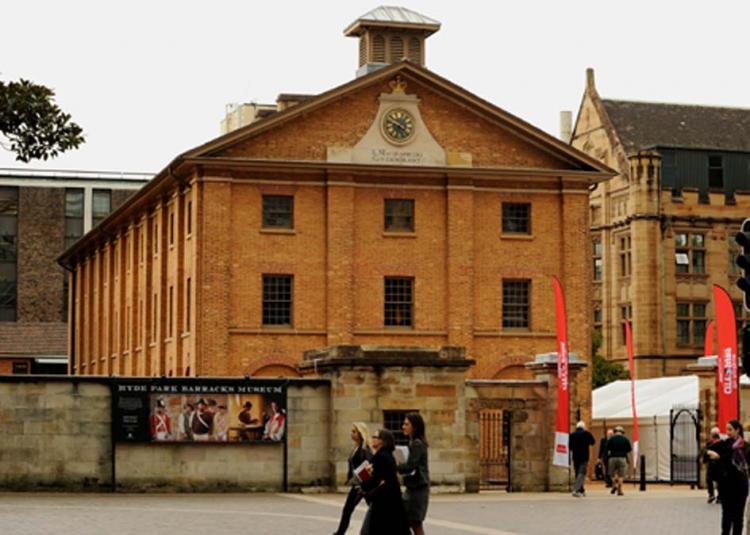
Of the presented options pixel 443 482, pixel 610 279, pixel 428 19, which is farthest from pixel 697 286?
pixel 443 482

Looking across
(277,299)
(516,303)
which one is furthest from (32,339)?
(516,303)

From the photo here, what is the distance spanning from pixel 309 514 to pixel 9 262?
70993 mm

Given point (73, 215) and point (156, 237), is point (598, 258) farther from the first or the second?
point (156, 237)

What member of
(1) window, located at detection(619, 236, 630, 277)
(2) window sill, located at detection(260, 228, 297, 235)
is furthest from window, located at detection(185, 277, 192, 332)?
(1) window, located at detection(619, 236, 630, 277)

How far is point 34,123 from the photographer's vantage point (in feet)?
59.4

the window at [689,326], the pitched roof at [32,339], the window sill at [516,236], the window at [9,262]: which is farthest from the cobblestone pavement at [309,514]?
the window at [9,262]

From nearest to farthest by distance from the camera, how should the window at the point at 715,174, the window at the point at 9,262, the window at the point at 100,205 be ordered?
1. the window at the point at 715,174
2. the window at the point at 9,262
3. the window at the point at 100,205

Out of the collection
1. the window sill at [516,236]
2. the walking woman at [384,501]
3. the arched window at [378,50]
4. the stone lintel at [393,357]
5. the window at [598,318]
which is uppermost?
the arched window at [378,50]

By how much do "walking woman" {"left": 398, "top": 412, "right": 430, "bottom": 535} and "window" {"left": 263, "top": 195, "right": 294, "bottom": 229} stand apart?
33.1 m

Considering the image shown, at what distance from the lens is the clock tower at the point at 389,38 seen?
61.3m

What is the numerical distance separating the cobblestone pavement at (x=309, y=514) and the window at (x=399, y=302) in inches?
585

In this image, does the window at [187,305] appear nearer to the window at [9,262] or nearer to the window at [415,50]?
the window at [415,50]

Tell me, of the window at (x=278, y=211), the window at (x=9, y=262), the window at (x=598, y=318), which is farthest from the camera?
the window at (x=9, y=262)

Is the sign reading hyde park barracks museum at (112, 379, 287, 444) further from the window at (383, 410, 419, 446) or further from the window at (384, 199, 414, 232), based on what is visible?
the window at (384, 199, 414, 232)
